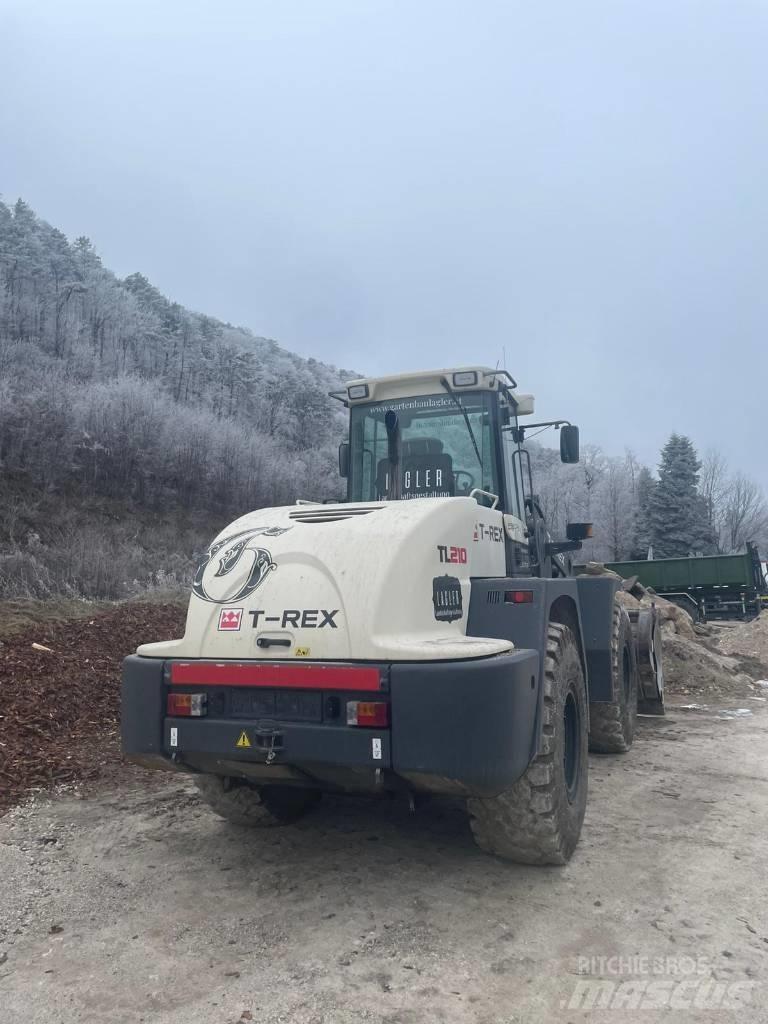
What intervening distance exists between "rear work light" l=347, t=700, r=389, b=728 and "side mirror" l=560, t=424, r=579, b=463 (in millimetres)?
3113

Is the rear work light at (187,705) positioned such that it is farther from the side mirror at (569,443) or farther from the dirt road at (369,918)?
the side mirror at (569,443)

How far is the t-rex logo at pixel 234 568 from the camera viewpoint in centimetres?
393

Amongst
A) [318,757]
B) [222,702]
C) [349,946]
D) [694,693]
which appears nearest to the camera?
[349,946]

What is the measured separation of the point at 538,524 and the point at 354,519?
2372 millimetres

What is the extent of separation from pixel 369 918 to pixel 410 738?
2.97 ft

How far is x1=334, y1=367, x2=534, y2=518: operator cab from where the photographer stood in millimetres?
5324

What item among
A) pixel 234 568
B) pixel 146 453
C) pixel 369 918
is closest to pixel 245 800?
pixel 369 918

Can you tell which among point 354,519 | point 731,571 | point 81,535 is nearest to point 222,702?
point 354,519

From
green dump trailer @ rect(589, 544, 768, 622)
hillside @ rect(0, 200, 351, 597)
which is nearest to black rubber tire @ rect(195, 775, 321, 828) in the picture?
hillside @ rect(0, 200, 351, 597)

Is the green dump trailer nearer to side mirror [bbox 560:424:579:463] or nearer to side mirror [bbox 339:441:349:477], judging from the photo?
side mirror [bbox 560:424:579:463]

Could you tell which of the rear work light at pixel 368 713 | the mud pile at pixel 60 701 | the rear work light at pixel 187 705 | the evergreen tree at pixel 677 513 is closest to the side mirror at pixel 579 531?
the rear work light at pixel 368 713

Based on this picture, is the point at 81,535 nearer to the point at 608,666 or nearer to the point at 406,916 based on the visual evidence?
the point at 608,666

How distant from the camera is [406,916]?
3543 mm

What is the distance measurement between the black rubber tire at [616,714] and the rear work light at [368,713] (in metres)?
3.25
